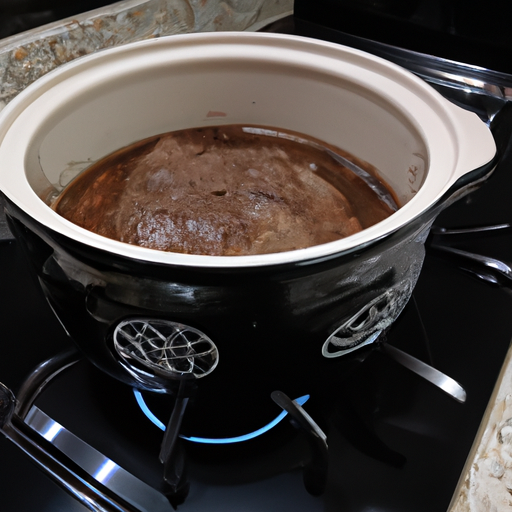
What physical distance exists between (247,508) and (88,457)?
0.61 feet

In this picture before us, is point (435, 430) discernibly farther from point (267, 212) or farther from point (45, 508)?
point (45, 508)

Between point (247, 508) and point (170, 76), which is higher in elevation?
point (170, 76)

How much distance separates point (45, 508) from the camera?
55 cm

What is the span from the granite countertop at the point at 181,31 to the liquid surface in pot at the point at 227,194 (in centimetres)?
26

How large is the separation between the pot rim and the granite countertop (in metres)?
0.27

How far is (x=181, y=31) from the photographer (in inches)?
40.4

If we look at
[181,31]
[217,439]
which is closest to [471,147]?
[217,439]

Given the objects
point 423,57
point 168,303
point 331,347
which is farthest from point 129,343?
point 423,57

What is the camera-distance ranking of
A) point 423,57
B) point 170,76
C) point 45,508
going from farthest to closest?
point 423,57 → point 170,76 → point 45,508

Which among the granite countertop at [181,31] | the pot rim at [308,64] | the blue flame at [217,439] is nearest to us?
the pot rim at [308,64]

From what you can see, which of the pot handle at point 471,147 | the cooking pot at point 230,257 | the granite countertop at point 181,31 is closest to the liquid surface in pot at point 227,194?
the cooking pot at point 230,257

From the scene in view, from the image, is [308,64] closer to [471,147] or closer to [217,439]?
[471,147]

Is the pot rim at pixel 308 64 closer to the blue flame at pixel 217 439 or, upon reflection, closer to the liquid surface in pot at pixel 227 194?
the liquid surface in pot at pixel 227 194

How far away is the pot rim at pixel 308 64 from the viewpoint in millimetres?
377
